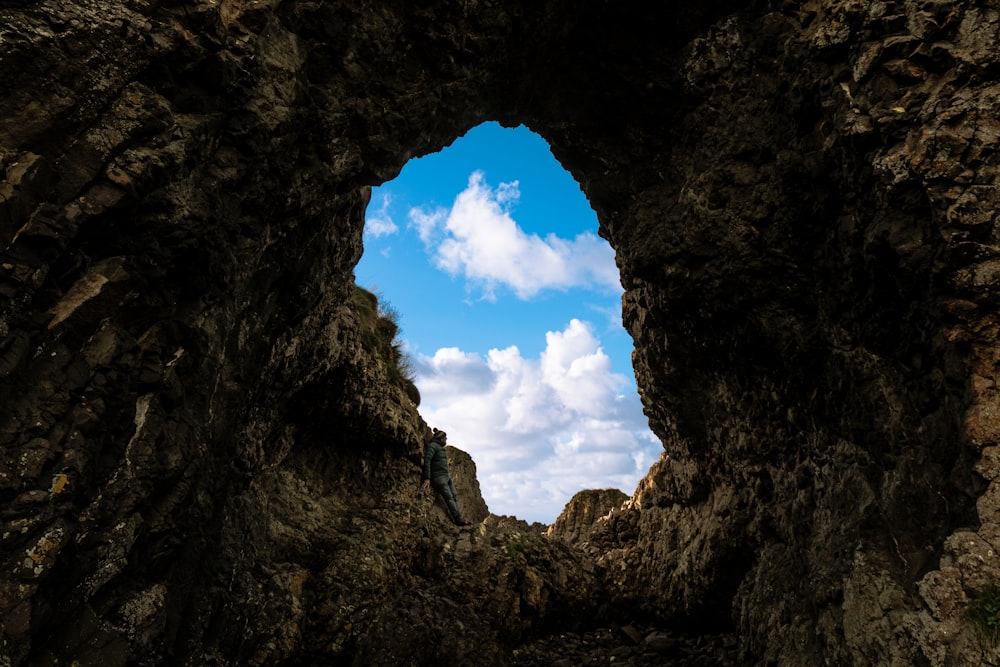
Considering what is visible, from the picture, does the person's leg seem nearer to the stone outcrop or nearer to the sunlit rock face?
the sunlit rock face

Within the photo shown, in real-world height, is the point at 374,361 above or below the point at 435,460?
above

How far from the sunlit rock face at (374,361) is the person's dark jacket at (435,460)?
94 centimetres

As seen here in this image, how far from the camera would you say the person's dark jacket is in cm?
1362

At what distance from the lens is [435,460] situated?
Answer: 1384 centimetres

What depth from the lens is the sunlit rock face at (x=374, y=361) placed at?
5.54m

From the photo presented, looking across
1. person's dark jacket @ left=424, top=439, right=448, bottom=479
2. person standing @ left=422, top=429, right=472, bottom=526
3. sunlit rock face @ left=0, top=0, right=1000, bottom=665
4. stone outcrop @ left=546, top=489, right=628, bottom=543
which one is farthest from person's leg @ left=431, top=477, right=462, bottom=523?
stone outcrop @ left=546, top=489, right=628, bottom=543

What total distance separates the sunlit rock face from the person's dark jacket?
944 millimetres

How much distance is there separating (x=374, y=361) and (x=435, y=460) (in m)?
2.84

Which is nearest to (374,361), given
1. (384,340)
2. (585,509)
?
(384,340)

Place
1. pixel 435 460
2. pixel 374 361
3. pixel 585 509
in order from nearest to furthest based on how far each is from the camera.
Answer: pixel 374 361 < pixel 435 460 < pixel 585 509

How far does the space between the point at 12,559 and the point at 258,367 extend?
3.99 metres

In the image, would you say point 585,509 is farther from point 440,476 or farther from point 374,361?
point 374,361

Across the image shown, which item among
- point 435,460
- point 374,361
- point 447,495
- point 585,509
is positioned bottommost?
point 447,495

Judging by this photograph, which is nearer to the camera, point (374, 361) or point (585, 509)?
point (374, 361)
